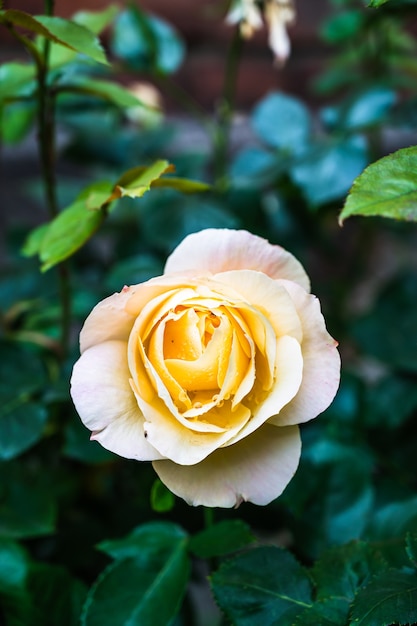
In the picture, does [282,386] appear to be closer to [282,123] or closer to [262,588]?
[262,588]

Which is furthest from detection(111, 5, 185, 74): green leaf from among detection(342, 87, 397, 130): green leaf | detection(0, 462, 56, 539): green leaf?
detection(0, 462, 56, 539): green leaf

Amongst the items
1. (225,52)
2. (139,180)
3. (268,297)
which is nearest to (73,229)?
(139,180)

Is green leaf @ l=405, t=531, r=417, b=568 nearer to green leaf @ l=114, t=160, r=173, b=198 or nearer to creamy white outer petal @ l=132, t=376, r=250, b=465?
creamy white outer petal @ l=132, t=376, r=250, b=465

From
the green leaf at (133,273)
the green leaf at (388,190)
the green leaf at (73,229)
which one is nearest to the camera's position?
the green leaf at (388,190)

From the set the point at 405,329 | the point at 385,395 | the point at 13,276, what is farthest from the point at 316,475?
the point at 13,276

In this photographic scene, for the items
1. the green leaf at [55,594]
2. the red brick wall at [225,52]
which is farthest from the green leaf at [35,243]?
the red brick wall at [225,52]

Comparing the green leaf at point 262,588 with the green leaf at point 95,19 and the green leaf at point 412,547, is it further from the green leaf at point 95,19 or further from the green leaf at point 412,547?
the green leaf at point 95,19

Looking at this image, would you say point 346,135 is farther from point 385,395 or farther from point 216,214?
point 385,395
